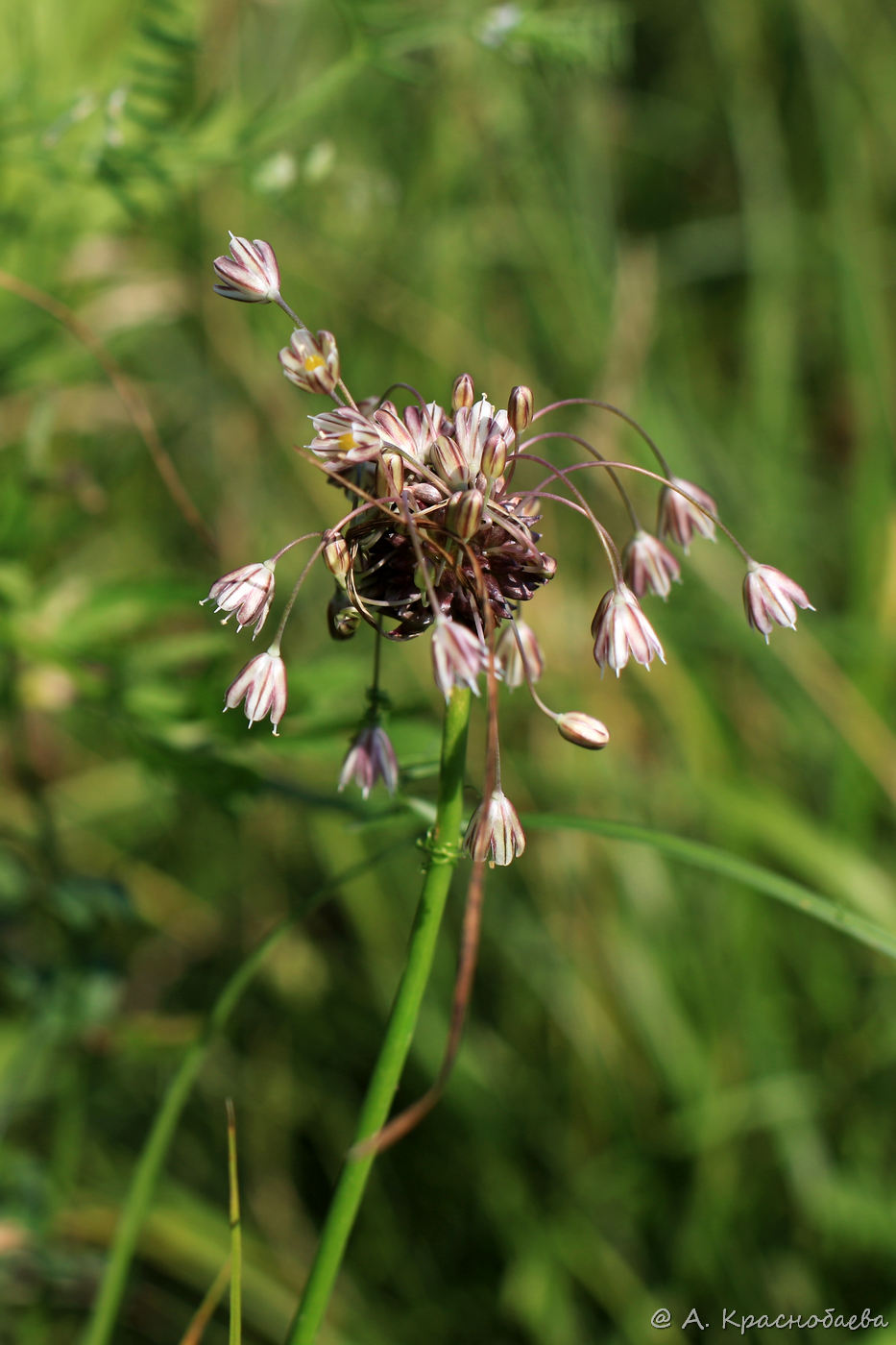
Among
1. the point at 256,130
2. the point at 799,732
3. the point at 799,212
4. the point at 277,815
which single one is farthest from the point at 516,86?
the point at 277,815

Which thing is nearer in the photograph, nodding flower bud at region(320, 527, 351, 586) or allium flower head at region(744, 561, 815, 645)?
nodding flower bud at region(320, 527, 351, 586)

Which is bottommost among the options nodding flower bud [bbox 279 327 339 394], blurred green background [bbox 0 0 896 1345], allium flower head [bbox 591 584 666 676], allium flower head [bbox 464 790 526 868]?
blurred green background [bbox 0 0 896 1345]

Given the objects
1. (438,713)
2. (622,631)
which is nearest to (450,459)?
(622,631)

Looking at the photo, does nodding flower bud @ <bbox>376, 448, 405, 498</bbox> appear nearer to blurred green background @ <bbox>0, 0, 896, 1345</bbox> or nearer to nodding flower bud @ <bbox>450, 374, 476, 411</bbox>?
nodding flower bud @ <bbox>450, 374, 476, 411</bbox>

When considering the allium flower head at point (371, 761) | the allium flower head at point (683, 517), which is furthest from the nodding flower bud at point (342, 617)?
the allium flower head at point (683, 517)

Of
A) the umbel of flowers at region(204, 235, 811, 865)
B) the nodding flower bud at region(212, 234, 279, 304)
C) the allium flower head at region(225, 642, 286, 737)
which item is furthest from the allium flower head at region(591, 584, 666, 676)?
the nodding flower bud at region(212, 234, 279, 304)
